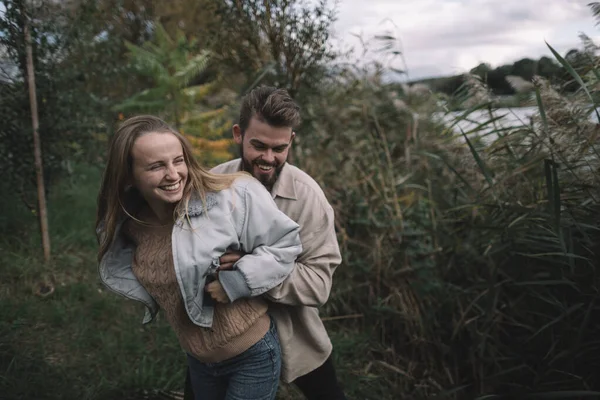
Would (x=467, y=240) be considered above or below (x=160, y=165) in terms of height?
below

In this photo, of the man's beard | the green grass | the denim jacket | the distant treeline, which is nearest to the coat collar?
the denim jacket

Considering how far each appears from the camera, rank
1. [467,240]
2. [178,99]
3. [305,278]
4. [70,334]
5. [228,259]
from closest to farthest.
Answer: [228,259], [305,278], [70,334], [467,240], [178,99]

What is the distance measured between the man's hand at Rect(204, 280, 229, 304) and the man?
0.77 feet

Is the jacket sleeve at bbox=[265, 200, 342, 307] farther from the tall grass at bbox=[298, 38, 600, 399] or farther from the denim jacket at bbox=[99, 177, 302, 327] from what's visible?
the tall grass at bbox=[298, 38, 600, 399]

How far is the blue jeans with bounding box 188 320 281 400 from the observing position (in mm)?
1953

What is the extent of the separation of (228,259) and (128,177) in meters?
0.49

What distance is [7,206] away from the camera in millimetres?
4793

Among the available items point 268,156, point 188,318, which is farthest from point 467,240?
point 188,318

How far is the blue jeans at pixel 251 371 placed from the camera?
1953 mm

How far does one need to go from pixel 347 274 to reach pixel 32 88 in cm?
294

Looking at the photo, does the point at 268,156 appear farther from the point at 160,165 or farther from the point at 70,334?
the point at 70,334

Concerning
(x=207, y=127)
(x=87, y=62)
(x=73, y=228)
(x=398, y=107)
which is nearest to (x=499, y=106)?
(x=398, y=107)

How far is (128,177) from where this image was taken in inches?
77.2

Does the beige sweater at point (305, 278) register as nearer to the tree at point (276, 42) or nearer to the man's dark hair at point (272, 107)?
the man's dark hair at point (272, 107)
